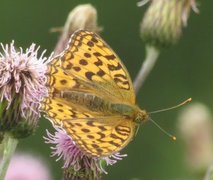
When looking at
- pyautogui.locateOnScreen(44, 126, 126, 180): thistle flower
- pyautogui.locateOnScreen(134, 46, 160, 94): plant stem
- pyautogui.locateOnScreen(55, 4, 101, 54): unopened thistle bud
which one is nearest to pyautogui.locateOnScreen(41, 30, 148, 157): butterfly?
pyautogui.locateOnScreen(44, 126, 126, 180): thistle flower

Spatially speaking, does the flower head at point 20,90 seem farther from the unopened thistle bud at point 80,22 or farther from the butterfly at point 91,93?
the unopened thistle bud at point 80,22

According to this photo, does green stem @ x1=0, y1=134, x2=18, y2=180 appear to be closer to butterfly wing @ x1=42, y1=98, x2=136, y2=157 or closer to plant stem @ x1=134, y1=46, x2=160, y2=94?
butterfly wing @ x1=42, y1=98, x2=136, y2=157

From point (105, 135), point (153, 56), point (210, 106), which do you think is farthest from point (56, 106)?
point (210, 106)

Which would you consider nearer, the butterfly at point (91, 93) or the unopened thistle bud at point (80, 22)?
the butterfly at point (91, 93)

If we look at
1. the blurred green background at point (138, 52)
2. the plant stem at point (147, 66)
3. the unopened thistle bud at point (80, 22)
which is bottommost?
the blurred green background at point (138, 52)

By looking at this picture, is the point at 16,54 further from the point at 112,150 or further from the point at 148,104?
the point at 148,104

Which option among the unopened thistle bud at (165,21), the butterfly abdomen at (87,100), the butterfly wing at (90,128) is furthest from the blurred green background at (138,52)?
the butterfly wing at (90,128)
